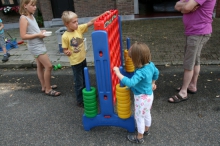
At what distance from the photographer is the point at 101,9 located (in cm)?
991

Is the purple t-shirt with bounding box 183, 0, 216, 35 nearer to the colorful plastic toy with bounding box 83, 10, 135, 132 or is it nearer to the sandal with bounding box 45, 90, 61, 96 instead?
the colorful plastic toy with bounding box 83, 10, 135, 132

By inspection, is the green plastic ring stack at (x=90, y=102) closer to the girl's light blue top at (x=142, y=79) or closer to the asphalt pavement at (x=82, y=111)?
the asphalt pavement at (x=82, y=111)

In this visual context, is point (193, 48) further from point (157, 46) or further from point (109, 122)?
point (157, 46)

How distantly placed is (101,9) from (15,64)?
5.69 metres

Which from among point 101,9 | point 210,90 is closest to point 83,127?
point 210,90

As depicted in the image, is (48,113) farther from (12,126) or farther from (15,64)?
(15,64)

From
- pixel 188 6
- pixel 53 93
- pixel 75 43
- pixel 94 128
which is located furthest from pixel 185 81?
pixel 53 93

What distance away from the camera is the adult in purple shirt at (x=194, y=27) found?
2.84 meters

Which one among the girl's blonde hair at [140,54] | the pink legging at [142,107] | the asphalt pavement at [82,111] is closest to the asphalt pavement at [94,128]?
the asphalt pavement at [82,111]

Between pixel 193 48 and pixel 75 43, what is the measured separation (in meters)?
1.74

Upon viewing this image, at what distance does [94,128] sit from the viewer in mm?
2932

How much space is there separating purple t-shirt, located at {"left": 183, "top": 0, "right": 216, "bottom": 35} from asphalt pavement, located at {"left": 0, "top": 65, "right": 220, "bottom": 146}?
114 cm

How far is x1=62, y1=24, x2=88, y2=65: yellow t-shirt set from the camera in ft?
9.65

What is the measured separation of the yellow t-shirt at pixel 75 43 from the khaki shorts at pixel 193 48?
158 centimetres
